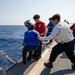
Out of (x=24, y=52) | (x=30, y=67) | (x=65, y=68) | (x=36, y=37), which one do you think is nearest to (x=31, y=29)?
(x=36, y=37)

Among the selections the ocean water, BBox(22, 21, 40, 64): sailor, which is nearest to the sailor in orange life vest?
BBox(22, 21, 40, 64): sailor

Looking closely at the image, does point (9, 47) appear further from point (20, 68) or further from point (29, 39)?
point (20, 68)

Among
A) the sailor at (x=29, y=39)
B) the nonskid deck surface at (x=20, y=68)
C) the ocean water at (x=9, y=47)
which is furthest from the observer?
the ocean water at (x=9, y=47)

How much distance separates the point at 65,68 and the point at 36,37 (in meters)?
1.38

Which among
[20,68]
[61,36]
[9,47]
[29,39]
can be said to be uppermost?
[61,36]

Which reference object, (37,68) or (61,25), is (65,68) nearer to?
(37,68)

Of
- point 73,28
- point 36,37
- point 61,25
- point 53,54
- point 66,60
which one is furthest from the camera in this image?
point 73,28

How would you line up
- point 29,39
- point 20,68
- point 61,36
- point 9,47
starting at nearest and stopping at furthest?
point 61,36 → point 20,68 → point 29,39 → point 9,47

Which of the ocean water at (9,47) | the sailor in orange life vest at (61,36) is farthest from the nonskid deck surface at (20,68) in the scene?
the ocean water at (9,47)

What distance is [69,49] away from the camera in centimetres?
638

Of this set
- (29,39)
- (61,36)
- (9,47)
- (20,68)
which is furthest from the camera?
A: (9,47)

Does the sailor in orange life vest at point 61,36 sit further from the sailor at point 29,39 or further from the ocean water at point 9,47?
the ocean water at point 9,47

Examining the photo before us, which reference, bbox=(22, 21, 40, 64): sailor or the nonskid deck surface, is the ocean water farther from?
bbox=(22, 21, 40, 64): sailor

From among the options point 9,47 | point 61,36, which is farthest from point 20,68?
point 9,47
